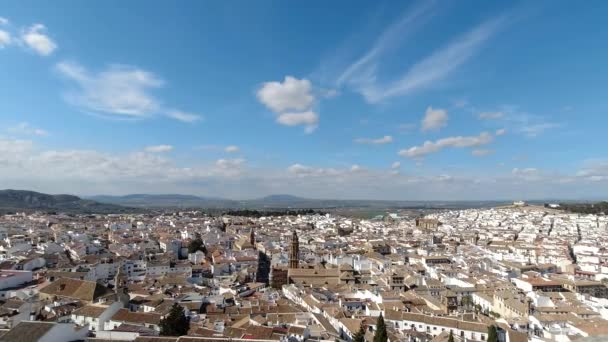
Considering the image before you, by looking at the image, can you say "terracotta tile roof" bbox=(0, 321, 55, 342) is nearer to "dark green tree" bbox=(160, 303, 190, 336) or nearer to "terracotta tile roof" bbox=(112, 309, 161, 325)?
"dark green tree" bbox=(160, 303, 190, 336)

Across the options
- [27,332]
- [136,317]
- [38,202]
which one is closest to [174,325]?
[136,317]

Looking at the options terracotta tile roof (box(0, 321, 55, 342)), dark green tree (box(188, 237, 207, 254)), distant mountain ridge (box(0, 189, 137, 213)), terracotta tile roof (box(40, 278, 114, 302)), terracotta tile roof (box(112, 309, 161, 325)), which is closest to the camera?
terracotta tile roof (box(0, 321, 55, 342))

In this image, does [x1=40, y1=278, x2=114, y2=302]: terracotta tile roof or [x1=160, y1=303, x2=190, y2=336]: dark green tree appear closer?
[x1=160, y1=303, x2=190, y2=336]: dark green tree

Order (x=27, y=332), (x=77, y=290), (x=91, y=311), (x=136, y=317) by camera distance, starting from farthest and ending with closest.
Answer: (x=77, y=290)
(x=91, y=311)
(x=136, y=317)
(x=27, y=332)

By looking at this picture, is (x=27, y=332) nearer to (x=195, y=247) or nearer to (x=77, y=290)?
(x=77, y=290)

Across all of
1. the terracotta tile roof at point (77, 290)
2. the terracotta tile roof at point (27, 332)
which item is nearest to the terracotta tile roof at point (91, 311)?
the terracotta tile roof at point (77, 290)

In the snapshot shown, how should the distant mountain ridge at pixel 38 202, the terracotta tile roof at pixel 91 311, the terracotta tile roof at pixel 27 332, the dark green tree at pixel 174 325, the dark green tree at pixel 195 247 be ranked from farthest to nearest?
the distant mountain ridge at pixel 38 202, the dark green tree at pixel 195 247, the terracotta tile roof at pixel 91 311, the dark green tree at pixel 174 325, the terracotta tile roof at pixel 27 332

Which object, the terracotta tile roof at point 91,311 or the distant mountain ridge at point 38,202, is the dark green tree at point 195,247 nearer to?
the terracotta tile roof at point 91,311

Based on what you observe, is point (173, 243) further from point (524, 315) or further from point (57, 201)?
point (57, 201)

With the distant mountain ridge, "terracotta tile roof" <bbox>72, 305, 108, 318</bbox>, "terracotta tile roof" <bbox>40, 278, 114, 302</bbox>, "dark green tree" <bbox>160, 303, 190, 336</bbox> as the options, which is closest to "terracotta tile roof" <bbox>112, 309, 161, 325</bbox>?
"terracotta tile roof" <bbox>72, 305, 108, 318</bbox>

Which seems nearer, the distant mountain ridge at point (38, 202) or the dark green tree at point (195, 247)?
the dark green tree at point (195, 247)

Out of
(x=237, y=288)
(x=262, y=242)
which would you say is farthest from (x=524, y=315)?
(x=262, y=242)
